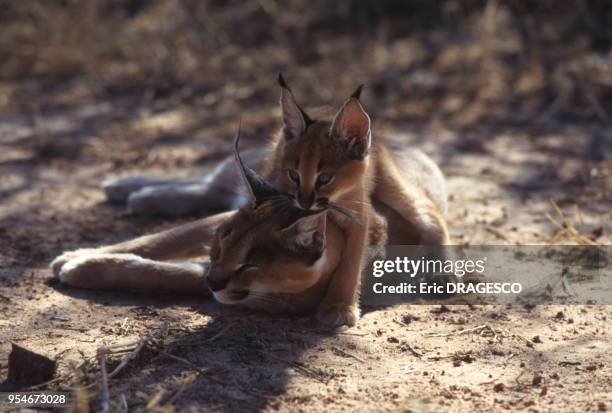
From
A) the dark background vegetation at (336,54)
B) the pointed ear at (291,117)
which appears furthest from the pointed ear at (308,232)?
the dark background vegetation at (336,54)

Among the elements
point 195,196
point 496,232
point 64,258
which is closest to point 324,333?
point 64,258

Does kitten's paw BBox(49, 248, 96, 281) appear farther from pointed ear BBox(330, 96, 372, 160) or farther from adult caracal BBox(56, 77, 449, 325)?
pointed ear BBox(330, 96, 372, 160)

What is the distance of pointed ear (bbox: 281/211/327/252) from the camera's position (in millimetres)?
4023

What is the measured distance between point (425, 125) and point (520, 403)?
203 inches

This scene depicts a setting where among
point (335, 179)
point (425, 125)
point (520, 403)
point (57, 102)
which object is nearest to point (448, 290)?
point (335, 179)

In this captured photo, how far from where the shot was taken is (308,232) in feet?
13.4

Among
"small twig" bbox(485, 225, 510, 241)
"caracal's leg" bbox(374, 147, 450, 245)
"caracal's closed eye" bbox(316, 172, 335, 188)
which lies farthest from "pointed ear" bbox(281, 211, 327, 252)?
"small twig" bbox(485, 225, 510, 241)

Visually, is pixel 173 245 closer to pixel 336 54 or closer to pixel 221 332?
pixel 221 332

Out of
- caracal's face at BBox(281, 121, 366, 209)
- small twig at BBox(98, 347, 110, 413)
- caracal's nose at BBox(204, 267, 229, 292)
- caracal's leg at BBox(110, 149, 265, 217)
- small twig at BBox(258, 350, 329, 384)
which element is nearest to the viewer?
small twig at BBox(98, 347, 110, 413)

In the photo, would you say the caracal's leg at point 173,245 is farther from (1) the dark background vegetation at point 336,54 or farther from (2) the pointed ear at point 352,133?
(1) the dark background vegetation at point 336,54

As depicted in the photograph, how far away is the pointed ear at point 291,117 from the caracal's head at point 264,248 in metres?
0.94

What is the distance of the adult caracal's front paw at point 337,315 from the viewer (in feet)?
14.6

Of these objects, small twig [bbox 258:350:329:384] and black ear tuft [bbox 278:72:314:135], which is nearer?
small twig [bbox 258:350:329:384]

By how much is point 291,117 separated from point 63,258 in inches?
57.2
